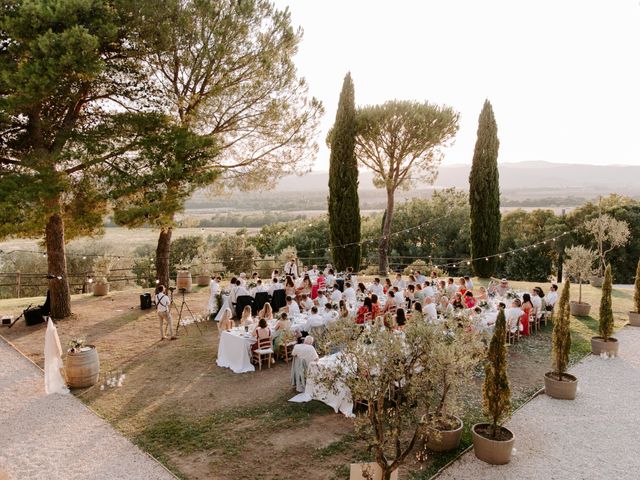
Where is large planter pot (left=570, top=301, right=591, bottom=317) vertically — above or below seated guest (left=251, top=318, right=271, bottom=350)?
below

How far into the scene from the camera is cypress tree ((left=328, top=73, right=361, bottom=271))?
73.3 feet

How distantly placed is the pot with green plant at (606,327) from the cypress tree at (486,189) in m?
10.5

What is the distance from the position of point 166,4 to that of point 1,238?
8.16 metres

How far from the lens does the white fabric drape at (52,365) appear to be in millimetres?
9312

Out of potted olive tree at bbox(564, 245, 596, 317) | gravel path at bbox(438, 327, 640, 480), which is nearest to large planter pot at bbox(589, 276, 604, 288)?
potted olive tree at bbox(564, 245, 596, 317)

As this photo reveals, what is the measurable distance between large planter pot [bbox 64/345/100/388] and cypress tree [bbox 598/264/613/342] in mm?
11676

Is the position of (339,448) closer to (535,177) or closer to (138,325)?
(138,325)

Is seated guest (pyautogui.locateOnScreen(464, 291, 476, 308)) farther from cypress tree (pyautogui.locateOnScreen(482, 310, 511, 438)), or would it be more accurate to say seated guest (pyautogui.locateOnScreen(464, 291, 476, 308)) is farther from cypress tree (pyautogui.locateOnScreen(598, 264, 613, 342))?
cypress tree (pyautogui.locateOnScreen(482, 310, 511, 438))

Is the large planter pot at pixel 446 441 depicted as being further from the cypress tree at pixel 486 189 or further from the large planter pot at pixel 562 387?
the cypress tree at pixel 486 189

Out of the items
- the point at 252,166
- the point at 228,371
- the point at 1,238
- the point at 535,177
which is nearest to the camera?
the point at 228,371

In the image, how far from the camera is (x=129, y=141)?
13.8m

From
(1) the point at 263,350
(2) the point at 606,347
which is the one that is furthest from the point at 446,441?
(2) the point at 606,347

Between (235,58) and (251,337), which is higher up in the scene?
(235,58)

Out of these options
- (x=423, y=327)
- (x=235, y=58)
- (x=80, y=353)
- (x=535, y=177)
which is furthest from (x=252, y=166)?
(x=535, y=177)
